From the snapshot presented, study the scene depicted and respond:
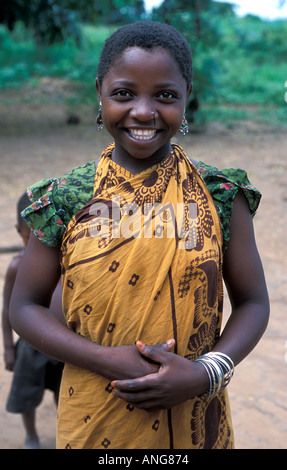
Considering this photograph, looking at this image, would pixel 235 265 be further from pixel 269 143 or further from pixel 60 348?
pixel 269 143

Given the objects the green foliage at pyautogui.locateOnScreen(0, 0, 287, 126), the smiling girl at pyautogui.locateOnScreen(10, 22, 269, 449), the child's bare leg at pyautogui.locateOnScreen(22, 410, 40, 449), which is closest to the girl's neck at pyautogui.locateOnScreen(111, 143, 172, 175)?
the smiling girl at pyautogui.locateOnScreen(10, 22, 269, 449)

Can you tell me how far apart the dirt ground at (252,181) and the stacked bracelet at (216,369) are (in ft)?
4.96

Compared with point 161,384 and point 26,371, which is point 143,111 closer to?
point 161,384

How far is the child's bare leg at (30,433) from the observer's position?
263 centimetres

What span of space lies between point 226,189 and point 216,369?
0.47 meters

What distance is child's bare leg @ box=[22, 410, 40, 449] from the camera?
2631 millimetres

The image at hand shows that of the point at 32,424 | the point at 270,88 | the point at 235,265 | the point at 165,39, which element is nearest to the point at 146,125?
the point at 165,39

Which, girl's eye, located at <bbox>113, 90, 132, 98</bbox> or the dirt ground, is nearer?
girl's eye, located at <bbox>113, 90, 132, 98</bbox>

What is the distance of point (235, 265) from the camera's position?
144 cm

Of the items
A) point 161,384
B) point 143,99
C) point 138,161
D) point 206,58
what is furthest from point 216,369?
point 206,58

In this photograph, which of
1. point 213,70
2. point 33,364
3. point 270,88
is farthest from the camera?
point 270,88

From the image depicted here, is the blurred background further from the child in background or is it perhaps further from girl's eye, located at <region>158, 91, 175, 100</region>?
girl's eye, located at <region>158, 91, 175, 100</region>

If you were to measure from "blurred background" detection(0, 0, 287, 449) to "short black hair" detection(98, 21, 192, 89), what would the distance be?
206 cm

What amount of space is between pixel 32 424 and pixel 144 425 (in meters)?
1.48
